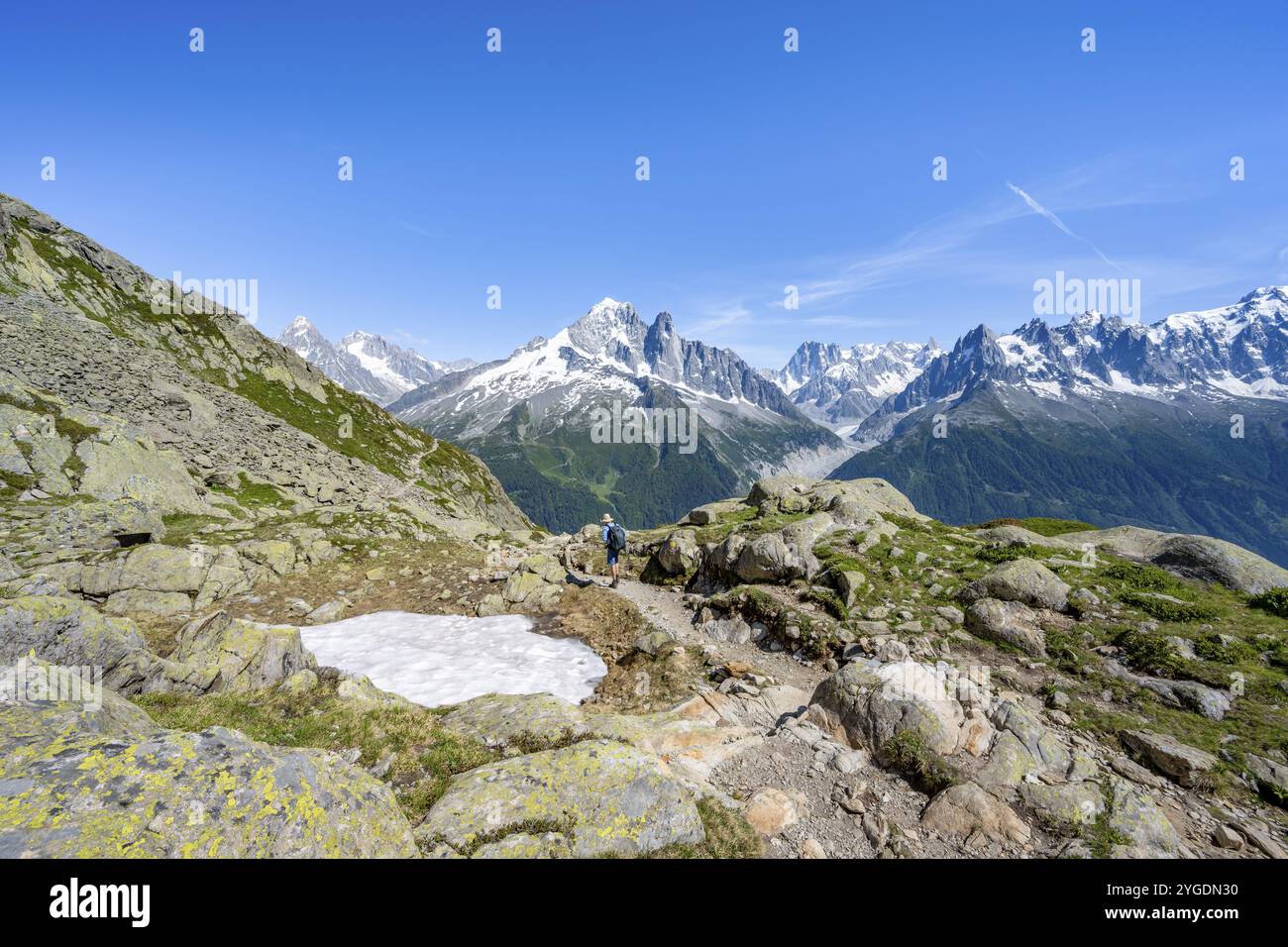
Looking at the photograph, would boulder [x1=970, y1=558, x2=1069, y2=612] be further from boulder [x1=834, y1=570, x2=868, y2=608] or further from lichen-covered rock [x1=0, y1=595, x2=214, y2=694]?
lichen-covered rock [x1=0, y1=595, x2=214, y2=694]

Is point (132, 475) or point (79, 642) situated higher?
point (132, 475)

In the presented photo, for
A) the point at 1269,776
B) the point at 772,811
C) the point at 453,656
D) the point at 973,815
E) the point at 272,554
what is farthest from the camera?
the point at 272,554

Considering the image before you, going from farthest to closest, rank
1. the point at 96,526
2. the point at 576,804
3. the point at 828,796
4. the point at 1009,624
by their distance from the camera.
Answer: the point at 96,526 < the point at 1009,624 < the point at 828,796 < the point at 576,804

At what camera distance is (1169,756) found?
40.5 feet

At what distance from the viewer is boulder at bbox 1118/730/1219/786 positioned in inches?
471

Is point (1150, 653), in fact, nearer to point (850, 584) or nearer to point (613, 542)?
point (850, 584)

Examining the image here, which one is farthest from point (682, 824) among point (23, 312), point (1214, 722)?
point (23, 312)

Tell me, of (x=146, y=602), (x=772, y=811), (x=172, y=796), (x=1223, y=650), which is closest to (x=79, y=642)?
(x=172, y=796)

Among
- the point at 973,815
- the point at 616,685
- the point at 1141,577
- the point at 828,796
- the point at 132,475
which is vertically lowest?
the point at 616,685

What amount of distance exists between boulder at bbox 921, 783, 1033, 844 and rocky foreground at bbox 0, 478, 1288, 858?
0.04 metres

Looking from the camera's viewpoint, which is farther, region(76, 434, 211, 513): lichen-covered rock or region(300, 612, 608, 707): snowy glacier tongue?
region(76, 434, 211, 513): lichen-covered rock

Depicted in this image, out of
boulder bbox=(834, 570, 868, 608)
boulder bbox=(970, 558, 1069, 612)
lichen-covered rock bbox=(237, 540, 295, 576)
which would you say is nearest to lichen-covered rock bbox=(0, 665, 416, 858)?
boulder bbox=(834, 570, 868, 608)

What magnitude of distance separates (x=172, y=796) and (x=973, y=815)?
44.9ft
